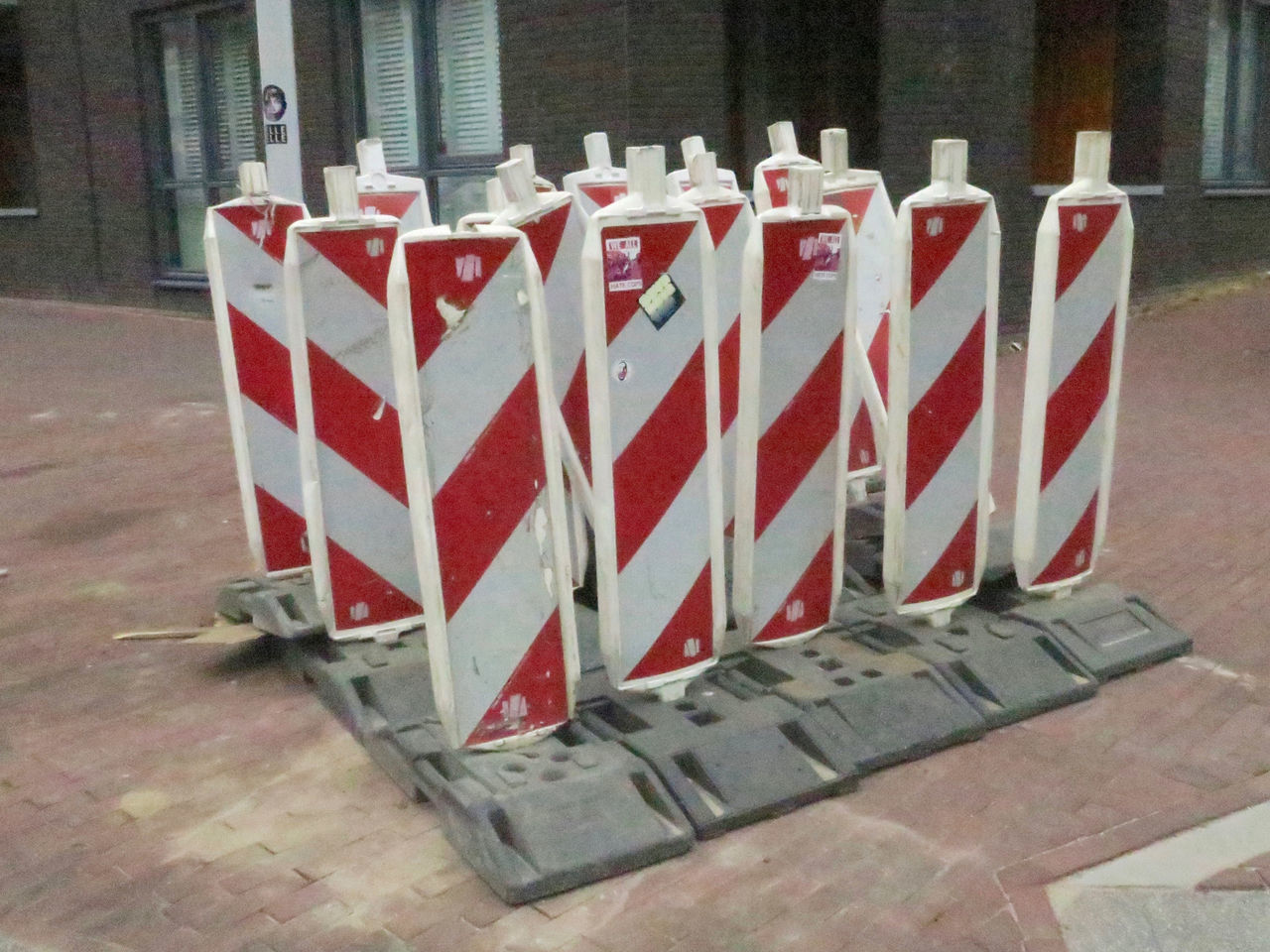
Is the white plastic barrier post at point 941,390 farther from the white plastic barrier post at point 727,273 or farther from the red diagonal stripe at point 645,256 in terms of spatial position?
the red diagonal stripe at point 645,256

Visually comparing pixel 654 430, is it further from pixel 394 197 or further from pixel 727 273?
pixel 394 197

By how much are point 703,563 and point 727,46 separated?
856cm

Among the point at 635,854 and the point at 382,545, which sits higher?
the point at 382,545

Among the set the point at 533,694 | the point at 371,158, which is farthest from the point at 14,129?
the point at 533,694

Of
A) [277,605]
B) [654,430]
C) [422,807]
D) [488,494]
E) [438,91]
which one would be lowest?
[422,807]

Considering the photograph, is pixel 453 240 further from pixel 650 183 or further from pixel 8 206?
pixel 8 206

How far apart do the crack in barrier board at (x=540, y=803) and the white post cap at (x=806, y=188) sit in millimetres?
1638

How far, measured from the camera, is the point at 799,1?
11930mm

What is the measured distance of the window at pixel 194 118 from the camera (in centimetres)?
1504

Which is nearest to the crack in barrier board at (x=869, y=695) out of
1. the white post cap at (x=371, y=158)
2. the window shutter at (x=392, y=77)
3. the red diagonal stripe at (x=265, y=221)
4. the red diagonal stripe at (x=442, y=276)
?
the red diagonal stripe at (x=442, y=276)

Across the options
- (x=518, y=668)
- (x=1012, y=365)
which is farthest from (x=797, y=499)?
(x=1012, y=365)

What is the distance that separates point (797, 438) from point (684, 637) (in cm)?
69

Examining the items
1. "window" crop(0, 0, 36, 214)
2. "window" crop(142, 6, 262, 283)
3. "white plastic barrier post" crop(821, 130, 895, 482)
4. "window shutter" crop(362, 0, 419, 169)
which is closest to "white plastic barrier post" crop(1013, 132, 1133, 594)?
"white plastic barrier post" crop(821, 130, 895, 482)

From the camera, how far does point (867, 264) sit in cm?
538
